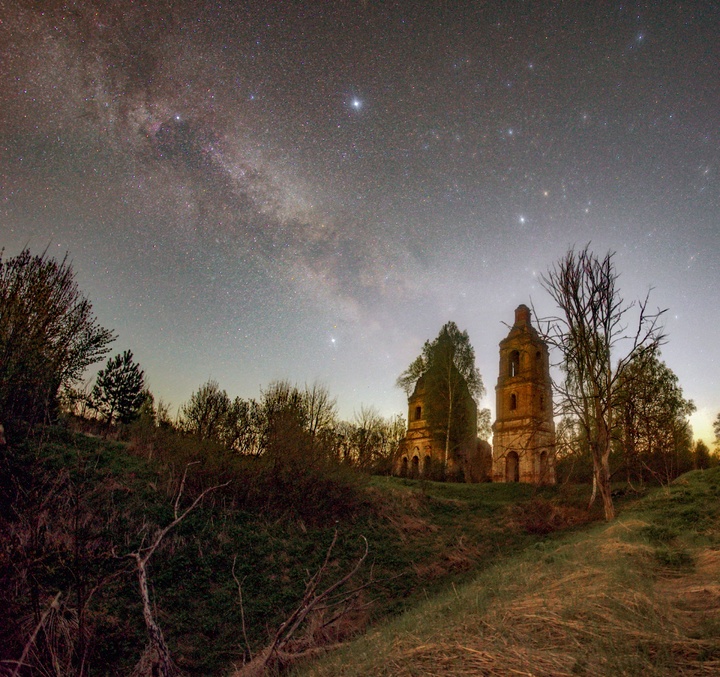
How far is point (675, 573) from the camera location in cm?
555

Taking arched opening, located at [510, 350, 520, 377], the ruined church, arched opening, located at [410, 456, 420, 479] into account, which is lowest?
arched opening, located at [410, 456, 420, 479]

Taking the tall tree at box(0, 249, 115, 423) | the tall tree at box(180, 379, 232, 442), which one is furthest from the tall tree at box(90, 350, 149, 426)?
the tall tree at box(0, 249, 115, 423)

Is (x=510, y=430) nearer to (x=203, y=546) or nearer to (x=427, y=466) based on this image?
(x=427, y=466)

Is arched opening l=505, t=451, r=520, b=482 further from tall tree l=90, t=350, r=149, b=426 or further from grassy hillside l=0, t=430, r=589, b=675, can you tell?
tall tree l=90, t=350, r=149, b=426

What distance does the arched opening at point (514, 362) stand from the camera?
34031 millimetres

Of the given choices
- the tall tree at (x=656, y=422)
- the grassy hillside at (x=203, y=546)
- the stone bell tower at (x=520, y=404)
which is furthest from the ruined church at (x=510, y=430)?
the grassy hillside at (x=203, y=546)

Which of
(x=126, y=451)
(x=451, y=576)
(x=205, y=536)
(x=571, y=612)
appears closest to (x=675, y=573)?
(x=571, y=612)

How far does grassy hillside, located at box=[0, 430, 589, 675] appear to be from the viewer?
587cm

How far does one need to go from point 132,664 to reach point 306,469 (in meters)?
8.03

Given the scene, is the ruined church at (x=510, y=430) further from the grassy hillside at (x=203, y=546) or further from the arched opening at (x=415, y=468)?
the grassy hillside at (x=203, y=546)

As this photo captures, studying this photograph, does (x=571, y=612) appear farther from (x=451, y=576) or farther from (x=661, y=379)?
(x=661, y=379)

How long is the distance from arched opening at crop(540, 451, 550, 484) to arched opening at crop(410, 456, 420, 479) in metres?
8.46

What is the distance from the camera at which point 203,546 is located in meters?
9.65

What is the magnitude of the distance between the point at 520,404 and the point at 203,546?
27.7 meters
